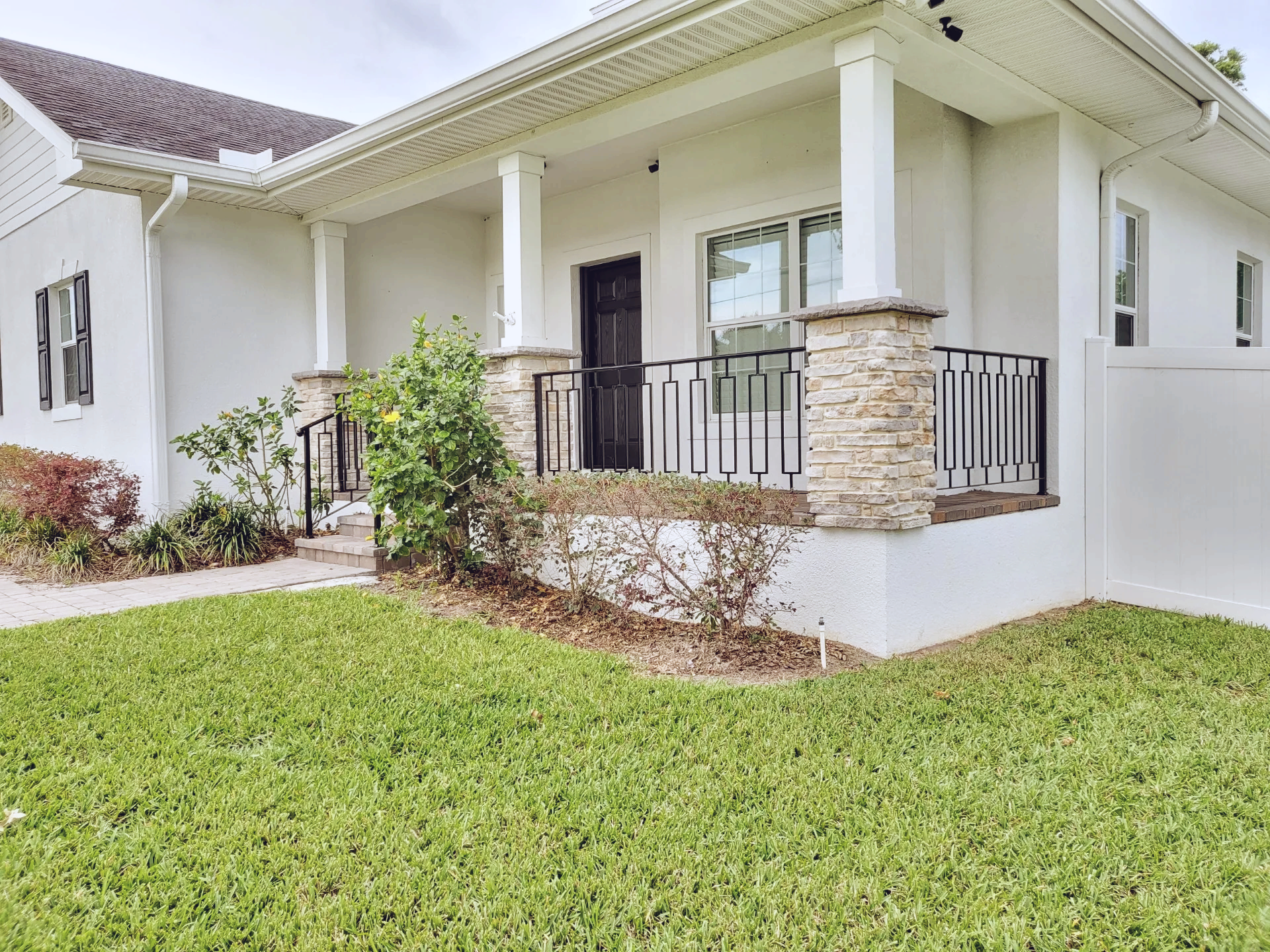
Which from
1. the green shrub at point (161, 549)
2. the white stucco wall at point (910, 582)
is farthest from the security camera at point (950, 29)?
the green shrub at point (161, 549)

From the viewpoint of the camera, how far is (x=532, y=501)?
18.1 ft

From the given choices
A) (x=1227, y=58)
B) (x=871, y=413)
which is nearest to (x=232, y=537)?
(x=871, y=413)

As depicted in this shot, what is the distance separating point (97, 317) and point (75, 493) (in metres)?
2.20

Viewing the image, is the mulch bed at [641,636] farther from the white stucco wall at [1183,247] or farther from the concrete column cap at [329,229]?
the white stucco wall at [1183,247]

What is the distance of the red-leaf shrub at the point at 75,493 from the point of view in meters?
7.03

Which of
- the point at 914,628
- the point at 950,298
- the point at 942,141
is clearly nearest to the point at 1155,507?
the point at 950,298

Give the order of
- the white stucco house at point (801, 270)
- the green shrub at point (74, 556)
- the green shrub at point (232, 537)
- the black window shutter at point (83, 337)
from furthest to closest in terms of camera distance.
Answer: the black window shutter at point (83, 337)
the green shrub at point (232, 537)
the green shrub at point (74, 556)
the white stucco house at point (801, 270)

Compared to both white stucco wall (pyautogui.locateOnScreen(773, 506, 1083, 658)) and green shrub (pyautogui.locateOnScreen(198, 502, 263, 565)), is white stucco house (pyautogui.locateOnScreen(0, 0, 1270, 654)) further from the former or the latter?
green shrub (pyautogui.locateOnScreen(198, 502, 263, 565))

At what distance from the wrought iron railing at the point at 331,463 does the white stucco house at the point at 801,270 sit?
1.74 ft

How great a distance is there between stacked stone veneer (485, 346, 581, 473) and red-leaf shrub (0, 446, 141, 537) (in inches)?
139

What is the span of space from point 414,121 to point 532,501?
2.96m

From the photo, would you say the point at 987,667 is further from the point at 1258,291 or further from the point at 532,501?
the point at 1258,291

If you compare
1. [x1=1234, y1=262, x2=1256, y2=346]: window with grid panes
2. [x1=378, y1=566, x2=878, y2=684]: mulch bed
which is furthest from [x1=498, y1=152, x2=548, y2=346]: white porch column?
[x1=1234, y1=262, x2=1256, y2=346]: window with grid panes

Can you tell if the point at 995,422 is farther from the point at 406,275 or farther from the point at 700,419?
the point at 406,275
